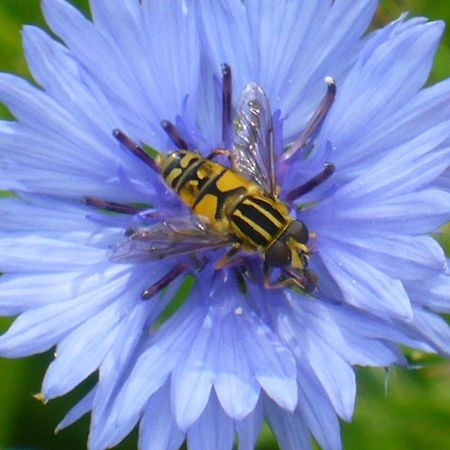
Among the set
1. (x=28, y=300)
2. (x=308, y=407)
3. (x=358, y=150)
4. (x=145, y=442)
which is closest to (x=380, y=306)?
(x=308, y=407)

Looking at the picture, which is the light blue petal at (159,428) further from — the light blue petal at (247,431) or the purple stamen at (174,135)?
the purple stamen at (174,135)

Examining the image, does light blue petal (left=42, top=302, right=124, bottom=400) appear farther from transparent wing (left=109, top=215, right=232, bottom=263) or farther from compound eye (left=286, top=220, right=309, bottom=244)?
compound eye (left=286, top=220, right=309, bottom=244)

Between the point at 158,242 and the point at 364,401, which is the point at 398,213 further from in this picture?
the point at 364,401

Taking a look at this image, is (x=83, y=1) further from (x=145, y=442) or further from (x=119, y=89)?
(x=145, y=442)

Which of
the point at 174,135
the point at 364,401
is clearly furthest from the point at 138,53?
the point at 364,401

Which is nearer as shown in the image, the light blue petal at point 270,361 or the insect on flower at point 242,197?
the light blue petal at point 270,361

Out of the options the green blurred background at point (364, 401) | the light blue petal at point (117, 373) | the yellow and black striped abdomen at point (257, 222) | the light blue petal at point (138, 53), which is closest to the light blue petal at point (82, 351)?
the light blue petal at point (117, 373)
